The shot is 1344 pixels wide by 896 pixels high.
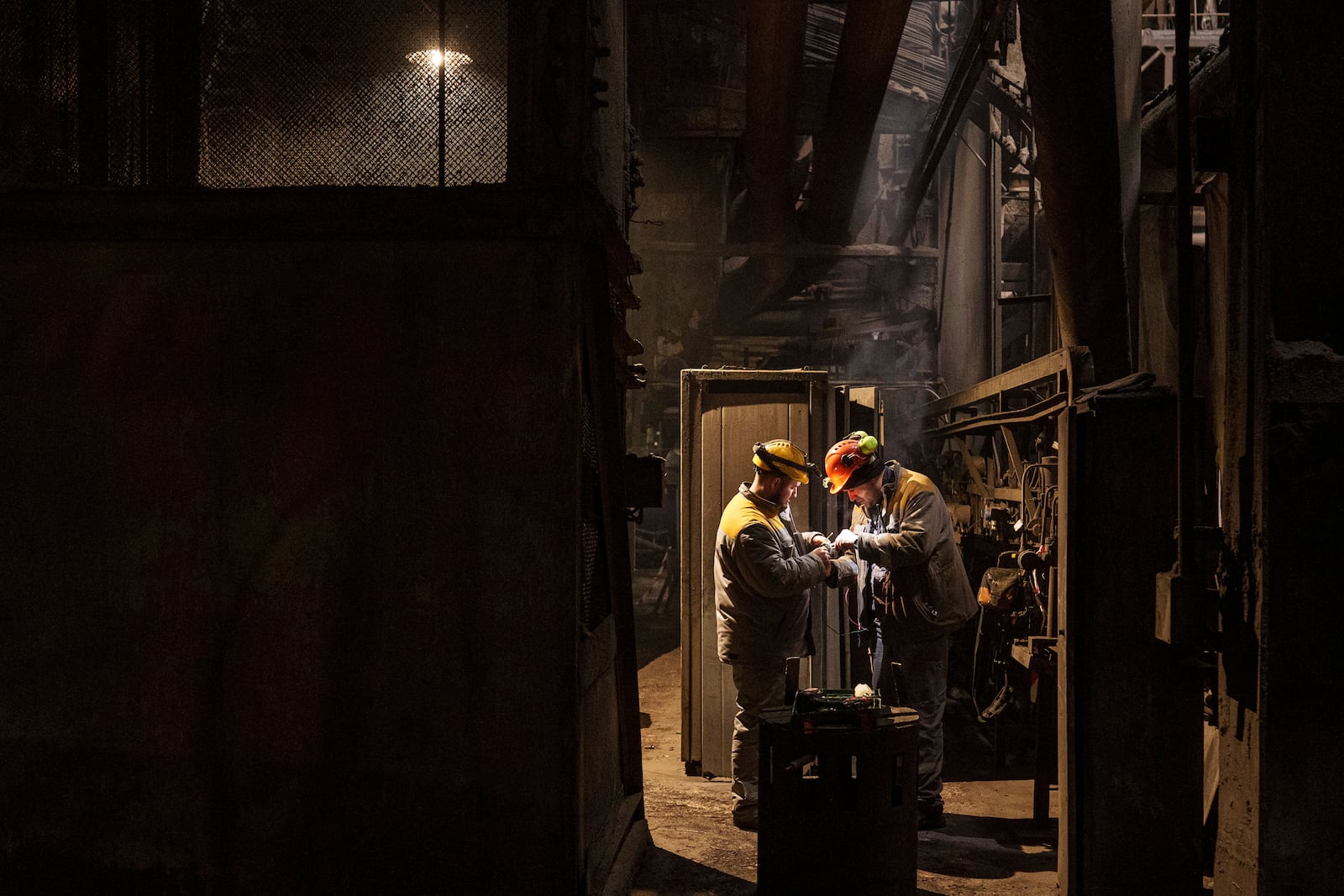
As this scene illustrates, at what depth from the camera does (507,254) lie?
128 inches

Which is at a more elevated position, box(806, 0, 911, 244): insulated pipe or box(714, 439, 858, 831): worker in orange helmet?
box(806, 0, 911, 244): insulated pipe

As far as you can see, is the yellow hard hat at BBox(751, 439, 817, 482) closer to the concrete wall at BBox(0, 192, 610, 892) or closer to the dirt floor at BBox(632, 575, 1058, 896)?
the dirt floor at BBox(632, 575, 1058, 896)

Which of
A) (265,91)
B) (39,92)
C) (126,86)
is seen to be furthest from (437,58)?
(39,92)

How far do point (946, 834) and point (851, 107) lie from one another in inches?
251

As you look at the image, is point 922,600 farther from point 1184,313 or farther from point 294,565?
point 294,565

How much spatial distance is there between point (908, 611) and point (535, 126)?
3888mm

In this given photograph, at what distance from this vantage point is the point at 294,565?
3.27m

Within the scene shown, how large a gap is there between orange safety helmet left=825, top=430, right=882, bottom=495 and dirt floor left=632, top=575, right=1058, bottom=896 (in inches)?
90.0

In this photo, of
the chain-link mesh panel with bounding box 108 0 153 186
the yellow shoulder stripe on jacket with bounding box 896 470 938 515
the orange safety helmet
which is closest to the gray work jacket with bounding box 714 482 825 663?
the orange safety helmet

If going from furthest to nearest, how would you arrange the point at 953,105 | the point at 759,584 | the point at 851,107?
the point at 953,105 → the point at 851,107 → the point at 759,584

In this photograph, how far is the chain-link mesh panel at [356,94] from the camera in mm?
3377

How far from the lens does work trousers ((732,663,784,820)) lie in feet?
18.5

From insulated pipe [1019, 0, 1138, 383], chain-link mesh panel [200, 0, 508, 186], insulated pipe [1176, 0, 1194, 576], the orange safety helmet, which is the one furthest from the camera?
the orange safety helmet

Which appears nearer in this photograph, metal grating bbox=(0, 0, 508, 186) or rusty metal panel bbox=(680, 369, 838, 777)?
metal grating bbox=(0, 0, 508, 186)
